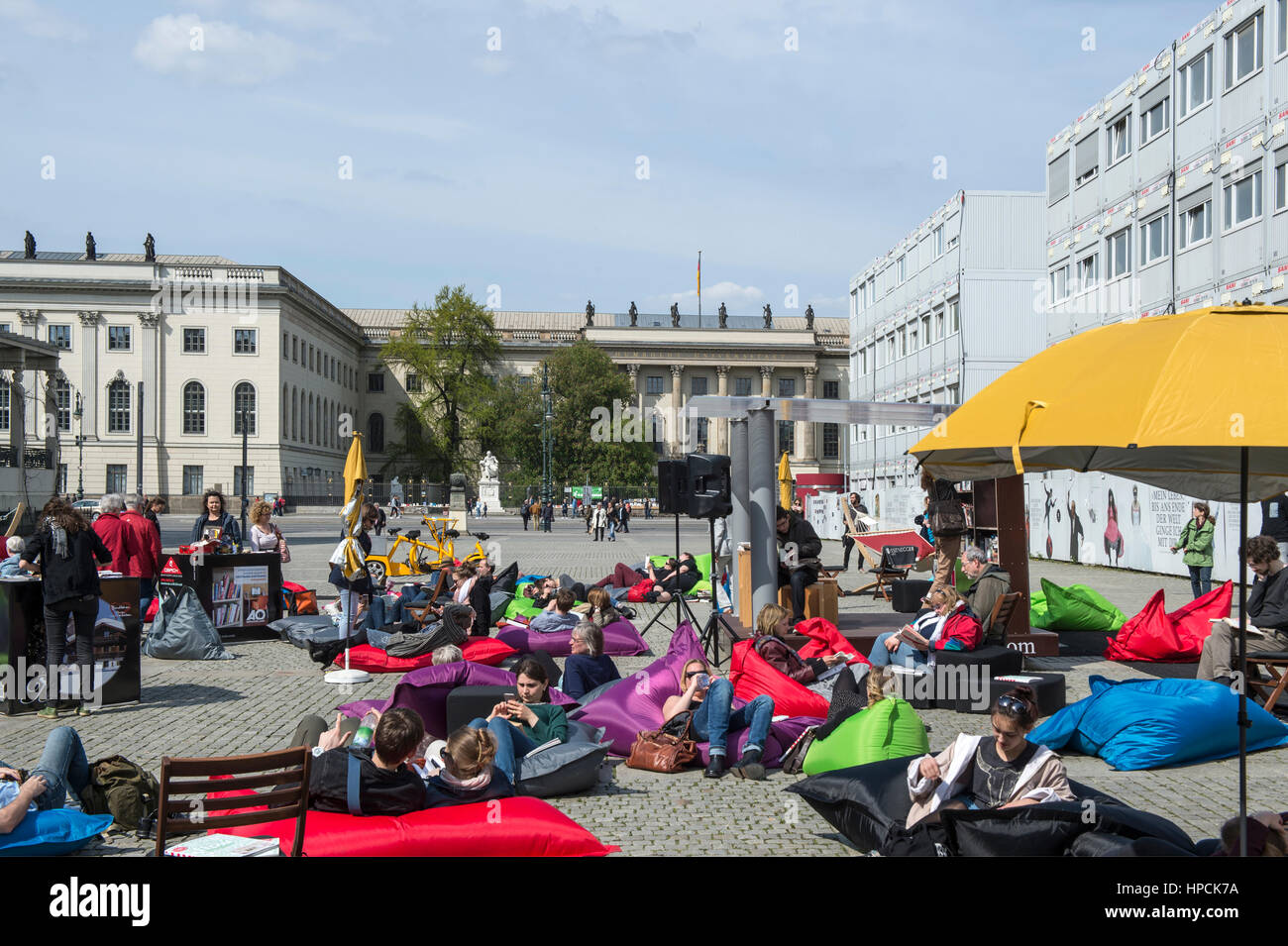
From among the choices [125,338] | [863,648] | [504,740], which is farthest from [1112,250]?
[125,338]

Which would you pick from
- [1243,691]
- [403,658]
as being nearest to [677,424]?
[403,658]

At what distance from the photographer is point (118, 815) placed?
621cm

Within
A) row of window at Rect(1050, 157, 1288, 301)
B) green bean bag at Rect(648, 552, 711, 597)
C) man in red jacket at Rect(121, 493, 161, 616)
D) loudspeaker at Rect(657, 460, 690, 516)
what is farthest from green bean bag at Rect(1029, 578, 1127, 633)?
row of window at Rect(1050, 157, 1288, 301)

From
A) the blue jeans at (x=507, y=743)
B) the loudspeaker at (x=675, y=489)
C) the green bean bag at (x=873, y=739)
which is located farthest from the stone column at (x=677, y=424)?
the blue jeans at (x=507, y=743)

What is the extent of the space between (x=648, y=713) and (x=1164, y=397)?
4.86 meters

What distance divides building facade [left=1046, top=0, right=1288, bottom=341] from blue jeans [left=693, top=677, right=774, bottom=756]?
2089cm

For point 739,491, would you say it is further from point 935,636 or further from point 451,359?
point 451,359

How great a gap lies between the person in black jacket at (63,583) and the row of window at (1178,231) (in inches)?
936

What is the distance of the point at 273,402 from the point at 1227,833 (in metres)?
75.6

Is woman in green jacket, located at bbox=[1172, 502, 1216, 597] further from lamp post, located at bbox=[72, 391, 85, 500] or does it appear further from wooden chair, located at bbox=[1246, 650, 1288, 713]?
lamp post, located at bbox=[72, 391, 85, 500]

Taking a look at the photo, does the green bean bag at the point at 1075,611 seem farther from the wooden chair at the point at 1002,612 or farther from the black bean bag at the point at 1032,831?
the black bean bag at the point at 1032,831

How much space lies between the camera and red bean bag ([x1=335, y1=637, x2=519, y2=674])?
1227 cm

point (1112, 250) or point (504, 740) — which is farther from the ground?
point (1112, 250)
